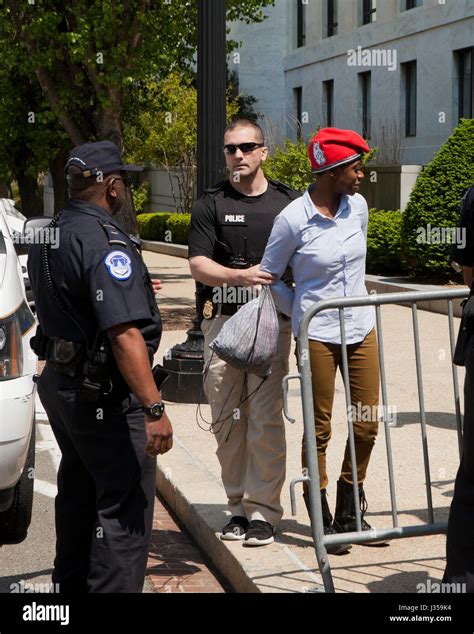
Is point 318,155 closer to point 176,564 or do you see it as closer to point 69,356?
point 69,356

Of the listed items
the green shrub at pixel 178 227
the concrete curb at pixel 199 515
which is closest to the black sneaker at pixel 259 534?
the concrete curb at pixel 199 515

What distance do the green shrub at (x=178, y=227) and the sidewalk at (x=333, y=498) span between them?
2082cm

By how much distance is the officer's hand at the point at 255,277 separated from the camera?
17.7ft

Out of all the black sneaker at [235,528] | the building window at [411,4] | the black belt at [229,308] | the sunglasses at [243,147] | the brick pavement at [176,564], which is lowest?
the brick pavement at [176,564]

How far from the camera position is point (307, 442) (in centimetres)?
481

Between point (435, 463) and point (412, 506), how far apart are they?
0.99 metres

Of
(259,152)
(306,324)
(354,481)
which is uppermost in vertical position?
(259,152)

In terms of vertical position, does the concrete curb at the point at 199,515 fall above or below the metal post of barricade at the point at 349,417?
below

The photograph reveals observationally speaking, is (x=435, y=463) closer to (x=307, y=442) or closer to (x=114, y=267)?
(x=307, y=442)

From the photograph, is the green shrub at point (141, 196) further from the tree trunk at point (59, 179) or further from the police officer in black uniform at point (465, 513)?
the police officer in black uniform at point (465, 513)

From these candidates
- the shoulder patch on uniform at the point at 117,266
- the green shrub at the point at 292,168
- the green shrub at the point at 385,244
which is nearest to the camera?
the shoulder patch on uniform at the point at 117,266

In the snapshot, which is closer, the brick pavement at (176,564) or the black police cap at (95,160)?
the black police cap at (95,160)

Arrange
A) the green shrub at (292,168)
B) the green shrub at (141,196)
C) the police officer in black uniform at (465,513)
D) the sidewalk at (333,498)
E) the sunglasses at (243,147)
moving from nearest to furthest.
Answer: the police officer in black uniform at (465,513)
the sidewalk at (333,498)
the sunglasses at (243,147)
the green shrub at (292,168)
the green shrub at (141,196)
